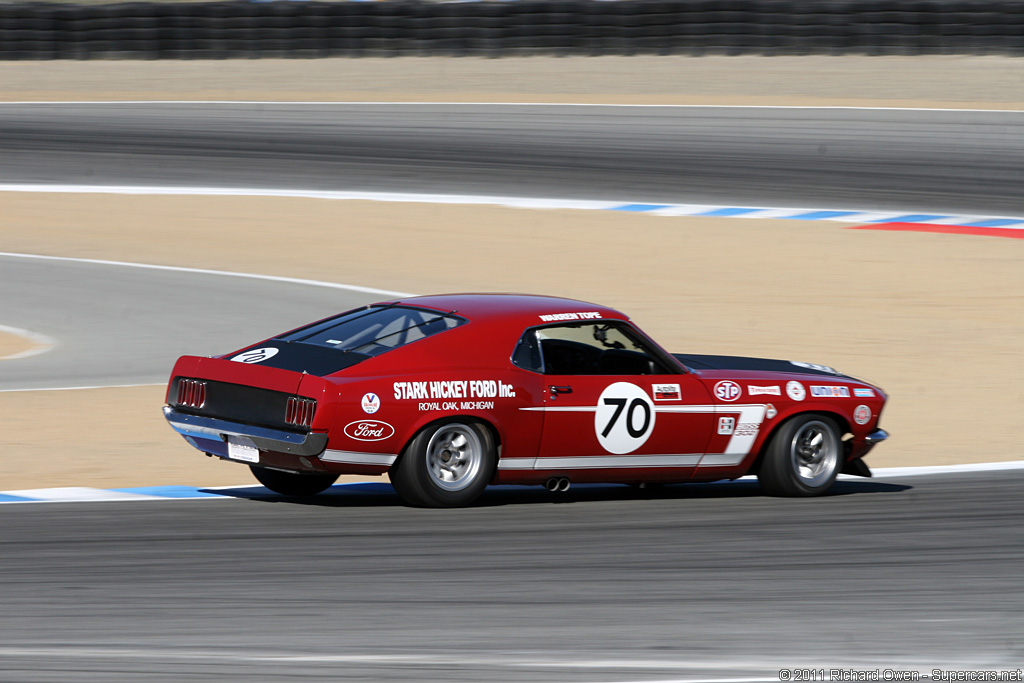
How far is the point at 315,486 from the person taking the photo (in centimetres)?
824

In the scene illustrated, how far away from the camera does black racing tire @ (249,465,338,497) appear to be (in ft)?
26.9

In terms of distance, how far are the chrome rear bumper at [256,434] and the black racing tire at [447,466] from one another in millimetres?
500

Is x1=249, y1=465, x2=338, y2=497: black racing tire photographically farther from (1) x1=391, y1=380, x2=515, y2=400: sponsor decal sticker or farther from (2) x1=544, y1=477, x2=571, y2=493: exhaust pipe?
(2) x1=544, y1=477, x2=571, y2=493: exhaust pipe

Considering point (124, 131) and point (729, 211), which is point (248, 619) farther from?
point (124, 131)

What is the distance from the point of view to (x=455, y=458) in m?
7.63

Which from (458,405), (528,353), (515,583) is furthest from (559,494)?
(515,583)

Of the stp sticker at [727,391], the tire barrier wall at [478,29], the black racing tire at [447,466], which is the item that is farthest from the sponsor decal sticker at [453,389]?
the tire barrier wall at [478,29]

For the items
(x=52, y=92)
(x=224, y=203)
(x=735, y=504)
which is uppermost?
(x=52, y=92)

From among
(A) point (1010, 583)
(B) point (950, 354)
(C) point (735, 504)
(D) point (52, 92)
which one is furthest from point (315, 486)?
(D) point (52, 92)

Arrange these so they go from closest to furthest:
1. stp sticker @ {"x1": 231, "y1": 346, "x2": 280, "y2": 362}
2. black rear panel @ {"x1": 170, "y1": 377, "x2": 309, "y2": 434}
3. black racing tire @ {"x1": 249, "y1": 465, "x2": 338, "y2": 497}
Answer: black rear panel @ {"x1": 170, "y1": 377, "x2": 309, "y2": 434} < stp sticker @ {"x1": 231, "y1": 346, "x2": 280, "y2": 362} < black racing tire @ {"x1": 249, "y1": 465, "x2": 338, "y2": 497}

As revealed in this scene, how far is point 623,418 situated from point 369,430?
1433 millimetres

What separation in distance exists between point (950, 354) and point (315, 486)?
7540mm

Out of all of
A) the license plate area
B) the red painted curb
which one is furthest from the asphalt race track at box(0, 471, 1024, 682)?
the red painted curb

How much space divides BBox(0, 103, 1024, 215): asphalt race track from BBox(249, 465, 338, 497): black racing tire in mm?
14783
